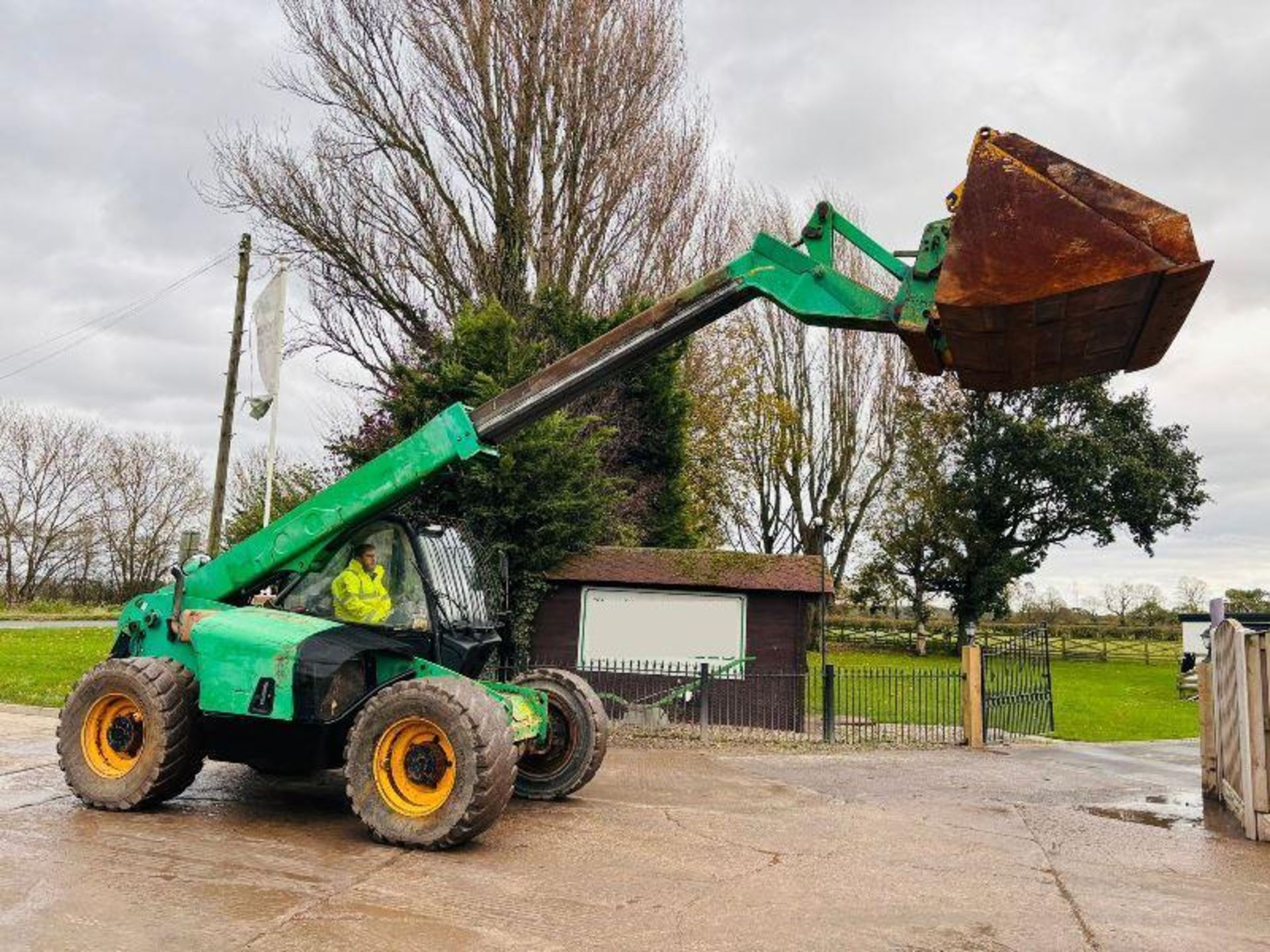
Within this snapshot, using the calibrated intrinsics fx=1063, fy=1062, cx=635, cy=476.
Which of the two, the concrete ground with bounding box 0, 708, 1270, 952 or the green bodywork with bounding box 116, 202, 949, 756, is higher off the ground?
the green bodywork with bounding box 116, 202, 949, 756

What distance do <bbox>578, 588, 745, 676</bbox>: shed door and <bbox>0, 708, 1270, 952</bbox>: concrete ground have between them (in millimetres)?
5676

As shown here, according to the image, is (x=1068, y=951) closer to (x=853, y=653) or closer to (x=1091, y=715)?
(x=1091, y=715)

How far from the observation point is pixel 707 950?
16.5ft

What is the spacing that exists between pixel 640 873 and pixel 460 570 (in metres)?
2.94

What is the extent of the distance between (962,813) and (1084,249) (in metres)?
5.69

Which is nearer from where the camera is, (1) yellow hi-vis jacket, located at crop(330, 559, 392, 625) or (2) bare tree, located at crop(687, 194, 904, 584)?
(1) yellow hi-vis jacket, located at crop(330, 559, 392, 625)

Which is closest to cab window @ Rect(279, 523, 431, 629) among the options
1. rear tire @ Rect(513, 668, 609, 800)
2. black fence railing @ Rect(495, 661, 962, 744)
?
rear tire @ Rect(513, 668, 609, 800)

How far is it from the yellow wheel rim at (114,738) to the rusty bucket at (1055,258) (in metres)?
6.26

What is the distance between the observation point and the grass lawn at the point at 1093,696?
18.5 metres

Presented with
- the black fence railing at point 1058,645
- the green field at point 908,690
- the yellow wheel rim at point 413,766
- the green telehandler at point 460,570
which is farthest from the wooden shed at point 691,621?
the black fence railing at point 1058,645

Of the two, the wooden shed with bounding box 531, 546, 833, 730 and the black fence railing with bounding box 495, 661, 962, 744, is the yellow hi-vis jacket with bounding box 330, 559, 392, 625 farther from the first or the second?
the wooden shed with bounding box 531, 546, 833, 730

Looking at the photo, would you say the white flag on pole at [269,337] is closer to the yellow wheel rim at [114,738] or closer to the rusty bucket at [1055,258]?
the yellow wheel rim at [114,738]

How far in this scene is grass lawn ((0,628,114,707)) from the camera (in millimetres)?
14818

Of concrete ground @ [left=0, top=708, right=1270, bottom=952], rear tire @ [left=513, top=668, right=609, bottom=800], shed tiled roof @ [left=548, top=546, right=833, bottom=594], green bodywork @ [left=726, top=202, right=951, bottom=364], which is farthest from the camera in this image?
shed tiled roof @ [left=548, top=546, right=833, bottom=594]
